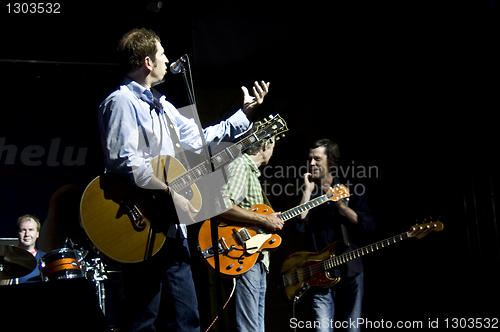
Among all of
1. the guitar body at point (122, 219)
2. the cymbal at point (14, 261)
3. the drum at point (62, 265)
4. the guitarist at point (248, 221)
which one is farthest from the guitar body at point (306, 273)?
the cymbal at point (14, 261)

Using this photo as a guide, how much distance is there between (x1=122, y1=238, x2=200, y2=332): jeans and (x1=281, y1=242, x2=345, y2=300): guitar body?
200 centimetres

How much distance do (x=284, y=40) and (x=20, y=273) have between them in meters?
3.74

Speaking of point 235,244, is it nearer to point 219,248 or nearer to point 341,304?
point 219,248

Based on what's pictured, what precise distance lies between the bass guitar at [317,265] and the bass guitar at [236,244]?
778mm

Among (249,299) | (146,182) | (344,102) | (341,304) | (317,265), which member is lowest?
(341,304)

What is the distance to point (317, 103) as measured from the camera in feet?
18.3

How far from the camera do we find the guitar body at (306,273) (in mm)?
3990

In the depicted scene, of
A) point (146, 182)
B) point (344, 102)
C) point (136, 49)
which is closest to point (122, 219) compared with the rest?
point (146, 182)

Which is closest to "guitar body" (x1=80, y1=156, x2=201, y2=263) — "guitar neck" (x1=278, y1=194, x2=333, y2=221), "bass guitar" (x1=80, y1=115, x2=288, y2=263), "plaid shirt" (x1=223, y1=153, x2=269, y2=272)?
"bass guitar" (x1=80, y1=115, x2=288, y2=263)

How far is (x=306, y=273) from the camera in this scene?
4066 millimetres

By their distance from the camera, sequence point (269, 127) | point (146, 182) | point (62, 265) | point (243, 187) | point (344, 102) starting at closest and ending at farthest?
point (146, 182) → point (269, 127) → point (243, 187) → point (62, 265) → point (344, 102)

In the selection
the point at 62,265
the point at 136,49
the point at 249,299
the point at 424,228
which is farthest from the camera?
the point at 424,228

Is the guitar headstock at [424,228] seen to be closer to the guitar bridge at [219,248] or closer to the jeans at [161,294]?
the guitar bridge at [219,248]

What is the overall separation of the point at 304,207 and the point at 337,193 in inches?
14.7
